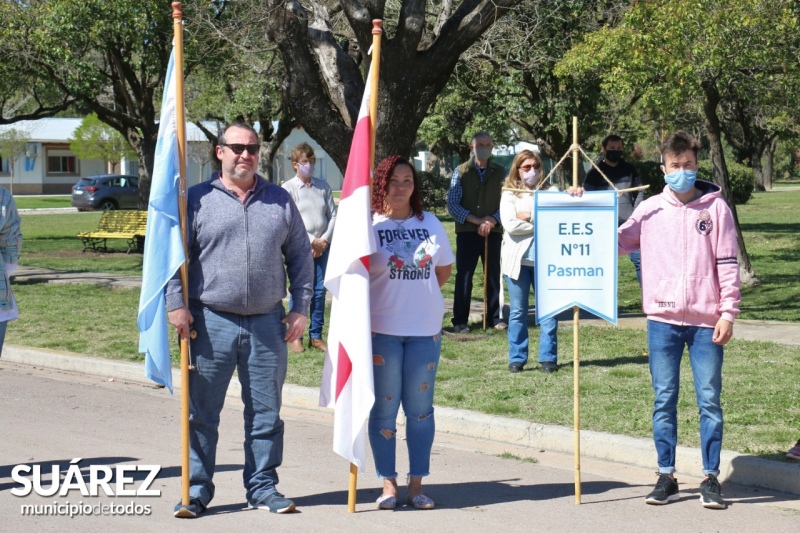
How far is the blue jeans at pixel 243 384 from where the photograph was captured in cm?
585

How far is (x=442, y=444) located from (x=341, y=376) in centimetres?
229

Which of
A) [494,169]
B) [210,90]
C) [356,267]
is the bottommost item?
[356,267]

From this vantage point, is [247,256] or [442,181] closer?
[247,256]

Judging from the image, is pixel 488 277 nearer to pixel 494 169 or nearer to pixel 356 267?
pixel 494 169

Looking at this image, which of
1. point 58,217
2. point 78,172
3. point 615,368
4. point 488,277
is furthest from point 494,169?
point 78,172

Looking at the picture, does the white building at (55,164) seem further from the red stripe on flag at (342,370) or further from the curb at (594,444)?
the red stripe on flag at (342,370)

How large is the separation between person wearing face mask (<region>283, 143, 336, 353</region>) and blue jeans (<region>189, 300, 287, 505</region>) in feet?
15.6

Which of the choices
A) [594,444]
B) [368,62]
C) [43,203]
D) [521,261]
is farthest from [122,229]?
[43,203]

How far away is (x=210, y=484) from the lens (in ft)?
19.8

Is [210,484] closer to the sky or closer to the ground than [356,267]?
closer to the ground

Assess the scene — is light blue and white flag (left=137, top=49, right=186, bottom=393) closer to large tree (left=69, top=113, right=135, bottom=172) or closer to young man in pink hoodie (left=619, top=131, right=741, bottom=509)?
young man in pink hoodie (left=619, top=131, right=741, bottom=509)

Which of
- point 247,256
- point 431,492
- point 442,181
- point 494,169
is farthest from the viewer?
point 442,181

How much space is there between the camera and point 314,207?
35.9 ft

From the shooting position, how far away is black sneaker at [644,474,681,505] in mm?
6203
